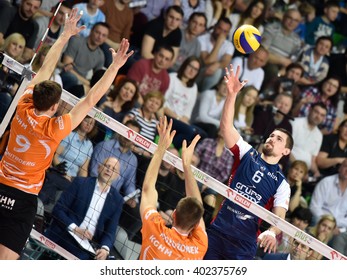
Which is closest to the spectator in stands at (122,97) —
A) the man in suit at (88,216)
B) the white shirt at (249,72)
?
the man in suit at (88,216)

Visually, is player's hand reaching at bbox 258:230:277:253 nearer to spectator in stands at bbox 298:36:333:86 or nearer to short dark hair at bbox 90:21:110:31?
short dark hair at bbox 90:21:110:31

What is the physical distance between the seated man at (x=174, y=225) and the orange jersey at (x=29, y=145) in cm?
118

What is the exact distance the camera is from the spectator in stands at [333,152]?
16109 mm

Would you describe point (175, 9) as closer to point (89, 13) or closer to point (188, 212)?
point (89, 13)

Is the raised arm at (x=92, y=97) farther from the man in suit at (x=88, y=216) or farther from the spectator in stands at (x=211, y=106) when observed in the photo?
the spectator in stands at (x=211, y=106)

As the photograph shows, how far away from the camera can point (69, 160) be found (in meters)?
12.7

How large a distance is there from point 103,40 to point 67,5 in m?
0.76

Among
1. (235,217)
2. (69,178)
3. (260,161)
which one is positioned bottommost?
(69,178)

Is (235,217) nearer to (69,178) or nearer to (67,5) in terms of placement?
(69,178)

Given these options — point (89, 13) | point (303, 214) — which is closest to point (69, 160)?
point (89, 13)
